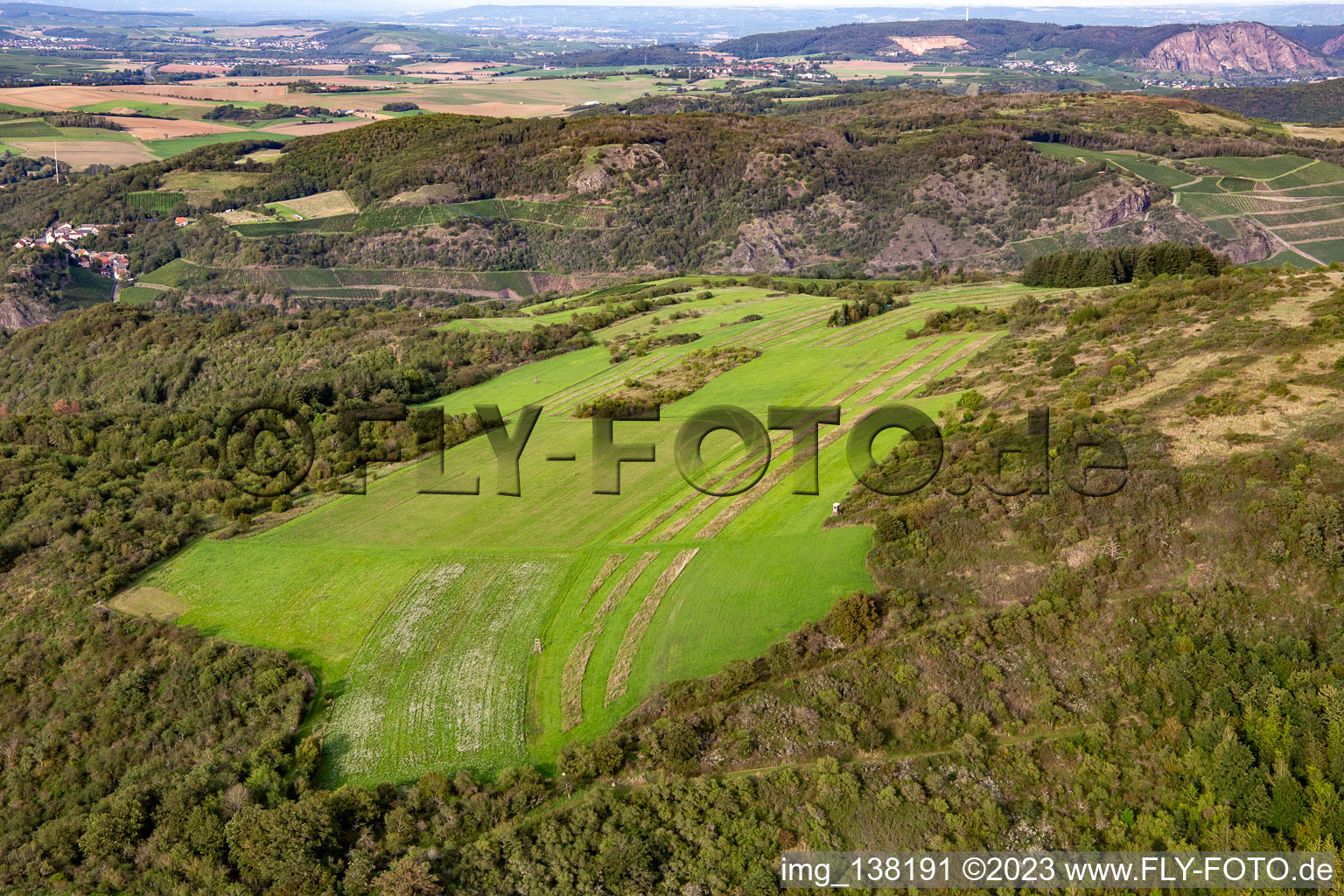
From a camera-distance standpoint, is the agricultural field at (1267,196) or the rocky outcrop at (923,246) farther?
the rocky outcrop at (923,246)

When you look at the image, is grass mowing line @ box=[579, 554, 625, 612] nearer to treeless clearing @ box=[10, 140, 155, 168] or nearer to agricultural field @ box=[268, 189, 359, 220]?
agricultural field @ box=[268, 189, 359, 220]

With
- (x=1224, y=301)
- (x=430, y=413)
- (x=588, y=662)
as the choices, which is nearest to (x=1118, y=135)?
(x=1224, y=301)

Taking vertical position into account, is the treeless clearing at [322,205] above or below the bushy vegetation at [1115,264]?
above

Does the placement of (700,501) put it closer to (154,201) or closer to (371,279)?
(371,279)

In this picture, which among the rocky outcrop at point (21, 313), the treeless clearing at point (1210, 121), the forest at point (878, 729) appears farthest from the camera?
the treeless clearing at point (1210, 121)

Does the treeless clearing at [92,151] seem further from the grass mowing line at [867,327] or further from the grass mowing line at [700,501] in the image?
the grass mowing line at [700,501]

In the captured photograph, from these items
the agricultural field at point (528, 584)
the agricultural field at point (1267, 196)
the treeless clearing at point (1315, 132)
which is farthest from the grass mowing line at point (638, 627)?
the treeless clearing at point (1315, 132)

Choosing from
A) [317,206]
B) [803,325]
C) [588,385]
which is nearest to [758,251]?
[803,325]
